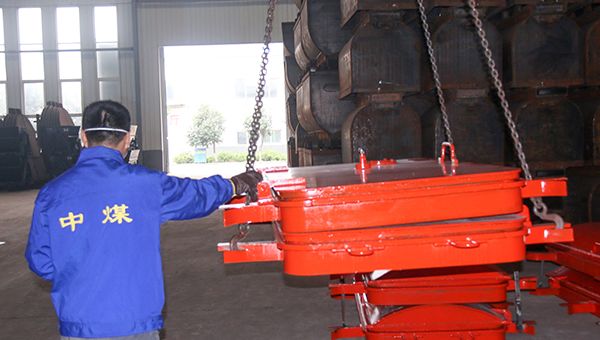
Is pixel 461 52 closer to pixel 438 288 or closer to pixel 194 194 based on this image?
pixel 438 288

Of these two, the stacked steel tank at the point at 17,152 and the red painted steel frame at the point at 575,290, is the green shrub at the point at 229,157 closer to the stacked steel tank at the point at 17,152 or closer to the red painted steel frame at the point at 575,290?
the stacked steel tank at the point at 17,152

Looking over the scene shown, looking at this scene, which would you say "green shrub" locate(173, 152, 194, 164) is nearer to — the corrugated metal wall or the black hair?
the corrugated metal wall

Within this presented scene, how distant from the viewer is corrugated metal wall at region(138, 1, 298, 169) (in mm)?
18156

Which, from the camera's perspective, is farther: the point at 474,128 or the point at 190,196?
the point at 474,128

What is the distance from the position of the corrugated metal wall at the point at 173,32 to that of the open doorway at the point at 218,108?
1409cm

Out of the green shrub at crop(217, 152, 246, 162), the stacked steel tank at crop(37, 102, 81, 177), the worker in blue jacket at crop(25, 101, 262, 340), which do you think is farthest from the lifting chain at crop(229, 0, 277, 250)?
the green shrub at crop(217, 152, 246, 162)

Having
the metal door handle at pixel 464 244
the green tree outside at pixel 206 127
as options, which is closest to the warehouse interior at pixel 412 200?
the metal door handle at pixel 464 244

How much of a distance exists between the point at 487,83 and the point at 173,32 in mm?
14826

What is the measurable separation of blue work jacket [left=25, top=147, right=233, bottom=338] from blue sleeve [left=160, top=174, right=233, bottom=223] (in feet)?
0.07

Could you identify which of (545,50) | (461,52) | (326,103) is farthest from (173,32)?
(545,50)

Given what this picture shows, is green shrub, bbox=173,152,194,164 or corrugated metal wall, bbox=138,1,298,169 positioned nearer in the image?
corrugated metal wall, bbox=138,1,298,169

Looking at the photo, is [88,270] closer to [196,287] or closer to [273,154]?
[196,287]

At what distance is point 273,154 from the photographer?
31.8 m

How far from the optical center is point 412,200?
1.83 metres
